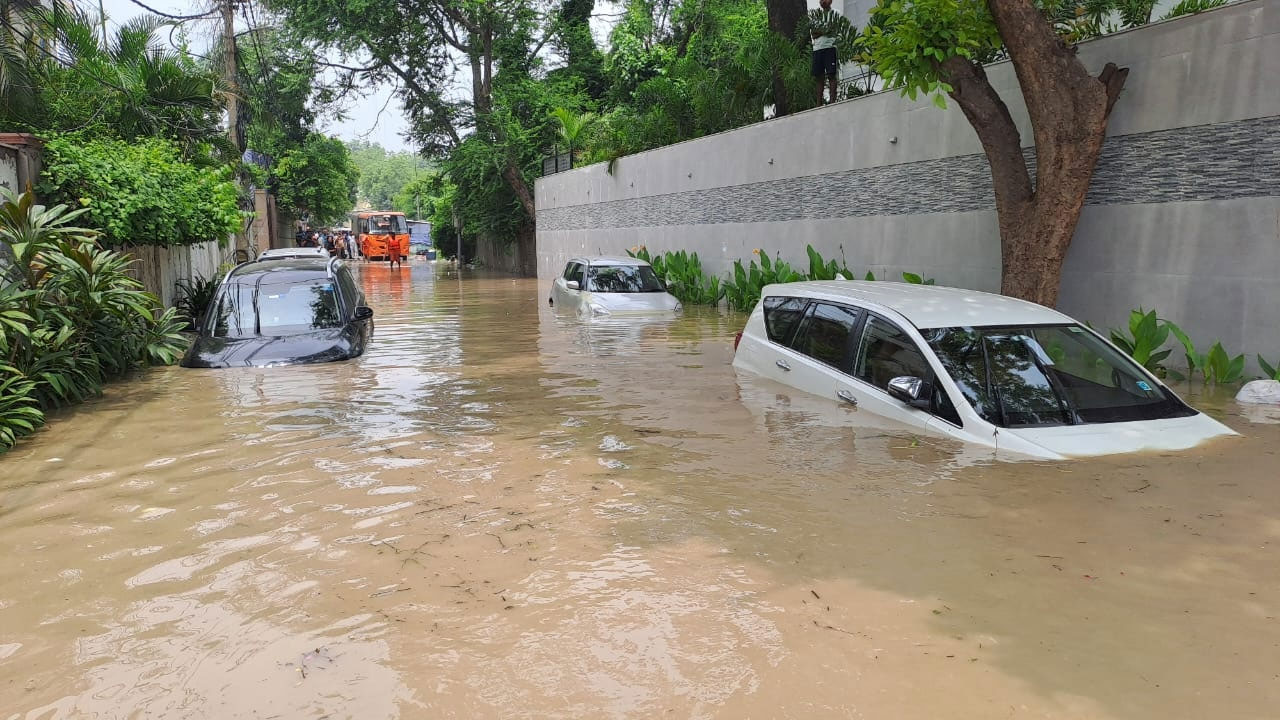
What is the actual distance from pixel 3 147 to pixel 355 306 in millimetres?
4164

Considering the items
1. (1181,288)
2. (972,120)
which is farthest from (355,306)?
(1181,288)

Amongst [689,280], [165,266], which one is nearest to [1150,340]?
[689,280]

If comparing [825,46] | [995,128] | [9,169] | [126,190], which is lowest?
[126,190]

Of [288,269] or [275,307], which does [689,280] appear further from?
[275,307]

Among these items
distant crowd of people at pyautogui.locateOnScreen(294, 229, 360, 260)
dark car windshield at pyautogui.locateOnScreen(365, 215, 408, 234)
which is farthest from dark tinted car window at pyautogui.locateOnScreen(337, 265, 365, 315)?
dark car windshield at pyautogui.locateOnScreen(365, 215, 408, 234)

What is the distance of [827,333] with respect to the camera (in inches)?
323

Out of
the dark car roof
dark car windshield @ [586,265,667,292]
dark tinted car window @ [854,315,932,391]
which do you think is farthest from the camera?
dark car windshield @ [586,265,667,292]

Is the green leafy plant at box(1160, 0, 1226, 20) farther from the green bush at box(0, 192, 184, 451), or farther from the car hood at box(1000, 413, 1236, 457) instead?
the green bush at box(0, 192, 184, 451)

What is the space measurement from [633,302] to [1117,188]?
8.53 meters

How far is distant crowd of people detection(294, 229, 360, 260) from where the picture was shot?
49844 millimetres

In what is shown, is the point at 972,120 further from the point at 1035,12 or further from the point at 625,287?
the point at 625,287

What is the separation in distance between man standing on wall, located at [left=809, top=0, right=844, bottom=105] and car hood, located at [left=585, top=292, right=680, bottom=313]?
4.92 meters

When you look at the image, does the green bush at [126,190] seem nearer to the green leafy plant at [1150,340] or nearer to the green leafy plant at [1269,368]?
the green leafy plant at [1150,340]

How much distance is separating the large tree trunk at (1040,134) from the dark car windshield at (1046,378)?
3689 millimetres
